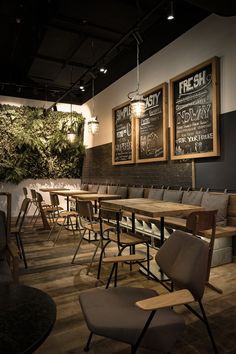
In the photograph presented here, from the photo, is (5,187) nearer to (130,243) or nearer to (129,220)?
(129,220)

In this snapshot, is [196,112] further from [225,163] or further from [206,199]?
[206,199]

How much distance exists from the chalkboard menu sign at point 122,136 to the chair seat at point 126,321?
478cm

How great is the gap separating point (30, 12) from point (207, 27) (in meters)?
3.37

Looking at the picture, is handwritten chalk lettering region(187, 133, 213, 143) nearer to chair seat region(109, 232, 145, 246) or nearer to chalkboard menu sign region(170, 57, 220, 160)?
chalkboard menu sign region(170, 57, 220, 160)

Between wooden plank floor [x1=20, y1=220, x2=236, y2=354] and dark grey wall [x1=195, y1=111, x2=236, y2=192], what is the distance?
1237 mm

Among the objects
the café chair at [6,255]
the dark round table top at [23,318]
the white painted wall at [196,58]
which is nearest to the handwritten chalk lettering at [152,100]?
the white painted wall at [196,58]

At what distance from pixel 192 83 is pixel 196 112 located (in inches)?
21.0

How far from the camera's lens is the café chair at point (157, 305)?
1354mm

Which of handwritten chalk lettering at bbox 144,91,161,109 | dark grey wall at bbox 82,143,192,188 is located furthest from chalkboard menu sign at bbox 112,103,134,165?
handwritten chalk lettering at bbox 144,91,161,109

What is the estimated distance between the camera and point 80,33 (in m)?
5.48

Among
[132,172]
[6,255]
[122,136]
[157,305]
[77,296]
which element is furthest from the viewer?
[122,136]

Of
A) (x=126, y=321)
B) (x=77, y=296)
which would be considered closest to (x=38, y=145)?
(x=77, y=296)

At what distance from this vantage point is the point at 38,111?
8.70 metres

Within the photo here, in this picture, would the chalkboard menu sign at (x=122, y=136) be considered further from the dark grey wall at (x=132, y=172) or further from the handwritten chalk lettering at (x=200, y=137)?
the handwritten chalk lettering at (x=200, y=137)
